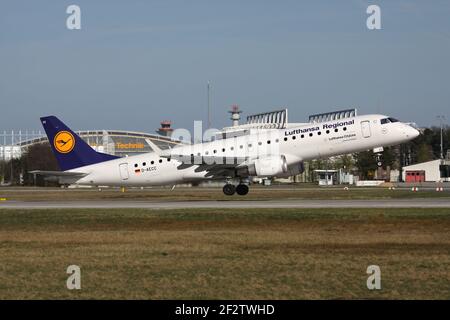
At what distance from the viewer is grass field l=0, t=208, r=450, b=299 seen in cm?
1733

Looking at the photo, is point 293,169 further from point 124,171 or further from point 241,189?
point 124,171

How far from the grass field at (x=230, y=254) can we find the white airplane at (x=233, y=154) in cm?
1458

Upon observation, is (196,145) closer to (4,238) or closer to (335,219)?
(335,219)

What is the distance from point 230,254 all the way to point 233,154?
1266 inches

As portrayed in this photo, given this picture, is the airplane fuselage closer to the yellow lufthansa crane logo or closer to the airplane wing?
the airplane wing

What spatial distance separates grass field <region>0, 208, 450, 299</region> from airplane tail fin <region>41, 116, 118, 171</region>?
60.6 ft

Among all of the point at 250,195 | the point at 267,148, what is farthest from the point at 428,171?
the point at 267,148

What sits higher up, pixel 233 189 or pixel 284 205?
pixel 233 189

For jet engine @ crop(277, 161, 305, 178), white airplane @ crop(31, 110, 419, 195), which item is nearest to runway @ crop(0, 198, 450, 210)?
white airplane @ crop(31, 110, 419, 195)

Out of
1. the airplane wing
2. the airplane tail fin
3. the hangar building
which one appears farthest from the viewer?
the hangar building

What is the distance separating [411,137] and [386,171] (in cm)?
9003

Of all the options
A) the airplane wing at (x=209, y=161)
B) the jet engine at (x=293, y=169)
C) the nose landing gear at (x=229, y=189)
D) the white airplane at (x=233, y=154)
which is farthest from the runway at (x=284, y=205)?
the nose landing gear at (x=229, y=189)

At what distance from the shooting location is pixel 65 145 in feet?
187

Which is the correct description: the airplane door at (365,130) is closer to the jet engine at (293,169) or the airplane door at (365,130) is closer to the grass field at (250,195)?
the jet engine at (293,169)
